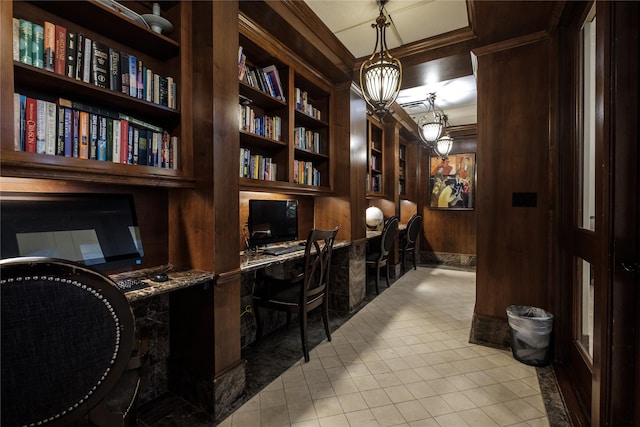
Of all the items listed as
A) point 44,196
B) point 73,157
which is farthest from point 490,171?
point 44,196

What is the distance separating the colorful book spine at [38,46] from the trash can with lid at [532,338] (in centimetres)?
323

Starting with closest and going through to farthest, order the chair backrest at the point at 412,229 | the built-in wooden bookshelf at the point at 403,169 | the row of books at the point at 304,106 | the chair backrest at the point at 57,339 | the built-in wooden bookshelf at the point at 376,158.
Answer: the chair backrest at the point at 57,339, the row of books at the point at 304,106, the built-in wooden bookshelf at the point at 376,158, the chair backrest at the point at 412,229, the built-in wooden bookshelf at the point at 403,169

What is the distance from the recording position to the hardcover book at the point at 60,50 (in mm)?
1243

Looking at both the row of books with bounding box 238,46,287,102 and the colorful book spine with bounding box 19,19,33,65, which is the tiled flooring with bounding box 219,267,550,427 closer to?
the colorful book spine with bounding box 19,19,33,65

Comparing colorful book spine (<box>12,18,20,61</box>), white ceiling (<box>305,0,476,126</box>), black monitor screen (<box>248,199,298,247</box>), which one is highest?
white ceiling (<box>305,0,476,126</box>)

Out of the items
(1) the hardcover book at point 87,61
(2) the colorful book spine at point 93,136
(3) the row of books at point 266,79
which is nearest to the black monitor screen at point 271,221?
(3) the row of books at point 266,79

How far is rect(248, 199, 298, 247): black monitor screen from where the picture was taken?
2455 mm

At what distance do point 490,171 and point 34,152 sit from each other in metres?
3.02

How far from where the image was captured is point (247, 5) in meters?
1.95

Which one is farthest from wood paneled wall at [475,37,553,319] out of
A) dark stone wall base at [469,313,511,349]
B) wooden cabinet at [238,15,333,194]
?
wooden cabinet at [238,15,333,194]

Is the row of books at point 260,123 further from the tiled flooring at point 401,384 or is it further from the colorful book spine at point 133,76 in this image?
the tiled flooring at point 401,384

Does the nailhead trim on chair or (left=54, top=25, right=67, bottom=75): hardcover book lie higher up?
(left=54, top=25, right=67, bottom=75): hardcover book

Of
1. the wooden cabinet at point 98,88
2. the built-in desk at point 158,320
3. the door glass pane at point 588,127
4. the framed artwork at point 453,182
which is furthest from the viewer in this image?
the framed artwork at point 453,182

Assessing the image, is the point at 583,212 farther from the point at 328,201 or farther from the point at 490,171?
the point at 328,201
